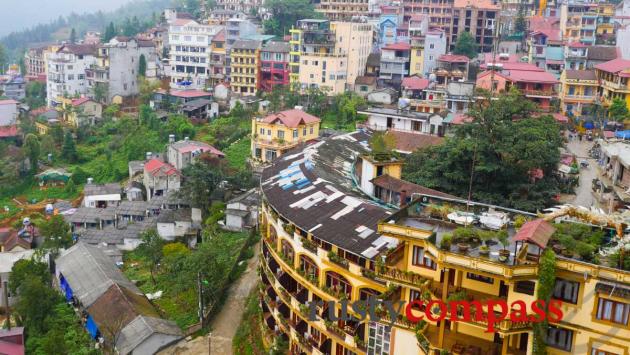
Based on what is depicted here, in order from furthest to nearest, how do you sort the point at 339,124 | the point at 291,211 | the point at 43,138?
the point at 43,138
the point at 339,124
the point at 291,211

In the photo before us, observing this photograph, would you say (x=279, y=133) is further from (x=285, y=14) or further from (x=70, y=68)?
(x=70, y=68)

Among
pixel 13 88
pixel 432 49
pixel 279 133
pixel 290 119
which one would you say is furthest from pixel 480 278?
pixel 13 88

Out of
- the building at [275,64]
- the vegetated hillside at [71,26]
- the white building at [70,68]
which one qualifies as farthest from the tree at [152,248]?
the vegetated hillside at [71,26]

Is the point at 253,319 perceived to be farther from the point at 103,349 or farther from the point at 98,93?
the point at 98,93

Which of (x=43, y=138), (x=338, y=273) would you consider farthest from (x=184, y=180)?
(x=338, y=273)

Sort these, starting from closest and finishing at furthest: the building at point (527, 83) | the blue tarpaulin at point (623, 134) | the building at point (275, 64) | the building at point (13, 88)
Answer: the blue tarpaulin at point (623, 134), the building at point (527, 83), the building at point (275, 64), the building at point (13, 88)

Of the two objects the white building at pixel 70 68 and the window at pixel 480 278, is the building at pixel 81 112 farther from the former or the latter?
the window at pixel 480 278
